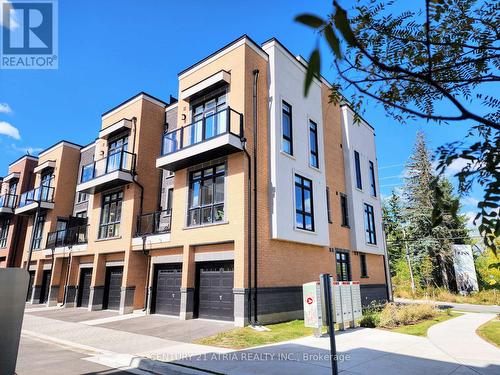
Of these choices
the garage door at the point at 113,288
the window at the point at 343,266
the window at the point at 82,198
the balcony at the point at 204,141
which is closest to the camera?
the balcony at the point at 204,141


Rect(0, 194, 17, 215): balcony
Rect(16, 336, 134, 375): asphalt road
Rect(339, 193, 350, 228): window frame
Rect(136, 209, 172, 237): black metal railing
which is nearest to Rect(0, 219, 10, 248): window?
Rect(0, 194, 17, 215): balcony

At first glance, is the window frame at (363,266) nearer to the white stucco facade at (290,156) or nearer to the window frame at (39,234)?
the white stucco facade at (290,156)

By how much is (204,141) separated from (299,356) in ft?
30.1

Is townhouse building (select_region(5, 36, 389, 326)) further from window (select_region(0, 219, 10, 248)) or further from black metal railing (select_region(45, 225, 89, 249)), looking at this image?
window (select_region(0, 219, 10, 248))

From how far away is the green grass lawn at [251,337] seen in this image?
970cm

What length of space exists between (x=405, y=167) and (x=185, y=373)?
38443 millimetres

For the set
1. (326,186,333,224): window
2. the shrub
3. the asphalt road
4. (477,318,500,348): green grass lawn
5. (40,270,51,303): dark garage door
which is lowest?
the asphalt road

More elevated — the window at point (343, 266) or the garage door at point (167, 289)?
the window at point (343, 266)

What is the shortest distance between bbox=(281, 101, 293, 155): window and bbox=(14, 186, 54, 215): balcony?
758 inches

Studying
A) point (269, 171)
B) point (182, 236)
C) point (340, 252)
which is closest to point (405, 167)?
point (340, 252)

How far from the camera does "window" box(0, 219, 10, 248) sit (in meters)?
30.1

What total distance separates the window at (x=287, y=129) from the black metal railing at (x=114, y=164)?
871 centimetres

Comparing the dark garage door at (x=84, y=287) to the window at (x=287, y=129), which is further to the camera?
the dark garage door at (x=84, y=287)

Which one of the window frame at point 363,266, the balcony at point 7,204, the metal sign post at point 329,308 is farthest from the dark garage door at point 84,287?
the metal sign post at point 329,308
